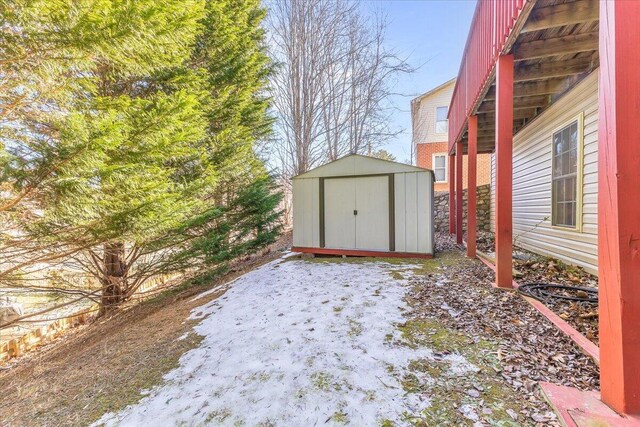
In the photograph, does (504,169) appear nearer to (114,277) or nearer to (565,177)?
(565,177)

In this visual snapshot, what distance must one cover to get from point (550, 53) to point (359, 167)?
3.47 m

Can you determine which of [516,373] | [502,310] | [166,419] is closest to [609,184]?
[516,373]

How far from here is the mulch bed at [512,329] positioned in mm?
1786

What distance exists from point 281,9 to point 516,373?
41.4 feet

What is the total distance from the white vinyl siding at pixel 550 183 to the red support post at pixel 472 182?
1.28 meters

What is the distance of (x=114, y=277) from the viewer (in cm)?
561

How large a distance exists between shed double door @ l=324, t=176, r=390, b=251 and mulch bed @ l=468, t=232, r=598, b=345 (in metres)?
2.36

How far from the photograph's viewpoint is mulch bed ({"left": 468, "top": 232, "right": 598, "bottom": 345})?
98.9 inches

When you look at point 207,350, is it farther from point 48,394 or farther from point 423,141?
point 423,141

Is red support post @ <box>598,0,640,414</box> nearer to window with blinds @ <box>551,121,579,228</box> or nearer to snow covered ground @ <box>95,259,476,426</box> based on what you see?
snow covered ground @ <box>95,259,476,426</box>

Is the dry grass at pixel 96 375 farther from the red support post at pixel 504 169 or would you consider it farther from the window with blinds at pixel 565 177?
the window with blinds at pixel 565 177

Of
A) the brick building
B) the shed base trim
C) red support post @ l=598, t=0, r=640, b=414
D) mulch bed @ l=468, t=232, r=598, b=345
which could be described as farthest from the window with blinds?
the brick building

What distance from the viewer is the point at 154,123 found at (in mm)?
4051

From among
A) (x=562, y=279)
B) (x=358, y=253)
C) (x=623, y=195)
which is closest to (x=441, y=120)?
(x=358, y=253)
